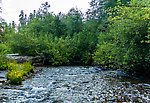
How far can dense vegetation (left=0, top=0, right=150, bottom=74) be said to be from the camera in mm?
9356

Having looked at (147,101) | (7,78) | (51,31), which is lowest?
(147,101)

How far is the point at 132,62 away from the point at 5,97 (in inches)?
320

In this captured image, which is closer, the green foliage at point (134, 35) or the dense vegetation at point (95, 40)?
the green foliage at point (134, 35)

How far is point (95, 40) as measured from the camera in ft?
71.3

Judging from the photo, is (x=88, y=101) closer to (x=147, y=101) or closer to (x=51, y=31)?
(x=147, y=101)

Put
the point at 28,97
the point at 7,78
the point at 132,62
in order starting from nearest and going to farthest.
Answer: the point at 28,97 → the point at 7,78 → the point at 132,62

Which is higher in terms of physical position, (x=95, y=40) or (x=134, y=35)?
(x=95, y=40)

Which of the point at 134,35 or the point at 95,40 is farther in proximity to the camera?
the point at 95,40

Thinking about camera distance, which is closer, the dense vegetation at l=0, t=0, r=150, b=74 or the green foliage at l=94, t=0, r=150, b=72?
the green foliage at l=94, t=0, r=150, b=72

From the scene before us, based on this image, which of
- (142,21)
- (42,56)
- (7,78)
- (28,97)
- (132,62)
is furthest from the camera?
(42,56)

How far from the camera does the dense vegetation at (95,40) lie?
9356 mm

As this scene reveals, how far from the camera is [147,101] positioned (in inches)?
206

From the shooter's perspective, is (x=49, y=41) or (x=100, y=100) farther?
(x=49, y=41)

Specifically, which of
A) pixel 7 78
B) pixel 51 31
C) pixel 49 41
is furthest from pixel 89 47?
pixel 7 78
